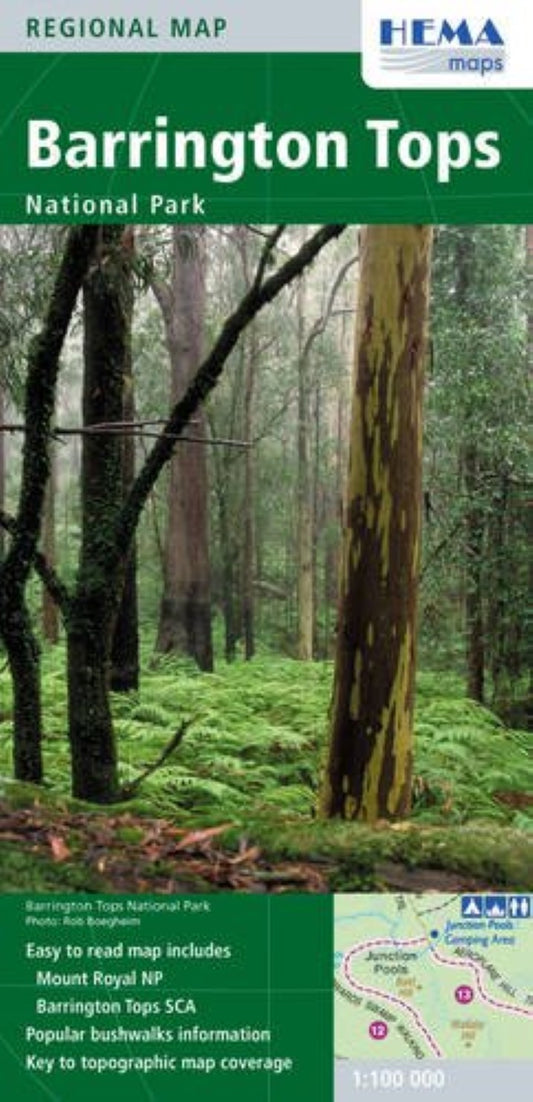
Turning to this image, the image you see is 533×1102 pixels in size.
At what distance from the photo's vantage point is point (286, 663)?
13.3 metres

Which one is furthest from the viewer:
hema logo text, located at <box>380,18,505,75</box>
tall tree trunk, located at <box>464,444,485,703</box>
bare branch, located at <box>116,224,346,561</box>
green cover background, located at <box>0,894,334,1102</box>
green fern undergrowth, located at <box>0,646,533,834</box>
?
tall tree trunk, located at <box>464,444,485,703</box>

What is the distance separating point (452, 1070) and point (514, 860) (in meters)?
0.59

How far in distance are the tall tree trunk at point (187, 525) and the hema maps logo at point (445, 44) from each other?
878 centimetres

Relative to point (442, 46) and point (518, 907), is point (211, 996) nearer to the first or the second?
point (518, 907)

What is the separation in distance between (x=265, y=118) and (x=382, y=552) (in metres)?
2.18

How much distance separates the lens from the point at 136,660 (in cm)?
837

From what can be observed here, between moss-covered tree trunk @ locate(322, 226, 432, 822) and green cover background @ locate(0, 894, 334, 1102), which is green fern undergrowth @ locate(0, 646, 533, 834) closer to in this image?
moss-covered tree trunk @ locate(322, 226, 432, 822)

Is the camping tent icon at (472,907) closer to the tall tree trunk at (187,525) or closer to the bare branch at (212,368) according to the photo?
the bare branch at (212,368)

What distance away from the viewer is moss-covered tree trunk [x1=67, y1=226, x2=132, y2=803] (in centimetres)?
390

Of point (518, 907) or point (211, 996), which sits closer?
point (211, 996)

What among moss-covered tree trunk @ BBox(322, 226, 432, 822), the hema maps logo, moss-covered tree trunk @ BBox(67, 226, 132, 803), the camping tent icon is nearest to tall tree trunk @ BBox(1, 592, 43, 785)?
moss-covered tree trunk @ BBox(67, 226, 132, 803)

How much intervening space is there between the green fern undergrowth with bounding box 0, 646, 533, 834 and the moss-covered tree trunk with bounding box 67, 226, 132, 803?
1.01 ft

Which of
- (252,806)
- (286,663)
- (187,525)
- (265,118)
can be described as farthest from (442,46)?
(286,663)

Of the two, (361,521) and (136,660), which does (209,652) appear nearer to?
(136,660)
